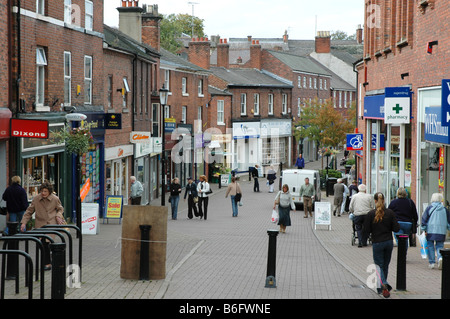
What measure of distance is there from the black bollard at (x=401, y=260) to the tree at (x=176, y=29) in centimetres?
6699

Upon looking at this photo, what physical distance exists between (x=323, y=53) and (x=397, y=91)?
68.7 metres

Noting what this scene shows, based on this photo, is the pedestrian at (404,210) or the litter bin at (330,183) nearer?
the pedestrian at (404,210)

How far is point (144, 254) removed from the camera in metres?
12.1

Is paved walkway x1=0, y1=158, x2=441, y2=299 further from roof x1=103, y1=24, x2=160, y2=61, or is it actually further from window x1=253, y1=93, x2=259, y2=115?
window x1=253, y1=93, x2=259, y2=115

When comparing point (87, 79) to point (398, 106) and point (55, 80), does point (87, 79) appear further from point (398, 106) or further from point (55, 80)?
point (398, 106)

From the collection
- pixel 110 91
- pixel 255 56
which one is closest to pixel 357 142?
pixel 110 91

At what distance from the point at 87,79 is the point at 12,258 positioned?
1528 centimetres

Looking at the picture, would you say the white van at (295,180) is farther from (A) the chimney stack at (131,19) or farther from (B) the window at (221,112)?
Result: (B) the window at (221,112)

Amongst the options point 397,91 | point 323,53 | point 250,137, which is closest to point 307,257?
point 397,91

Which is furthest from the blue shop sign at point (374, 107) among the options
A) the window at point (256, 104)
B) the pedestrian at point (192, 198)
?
the window at point (256, 104)

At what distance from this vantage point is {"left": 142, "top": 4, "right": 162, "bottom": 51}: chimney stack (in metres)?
41.3

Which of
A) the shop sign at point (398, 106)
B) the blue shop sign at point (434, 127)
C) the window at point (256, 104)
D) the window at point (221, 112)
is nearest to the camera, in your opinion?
the blue shop sign at point (434, 127)

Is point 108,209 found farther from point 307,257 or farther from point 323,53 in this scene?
point 323,53

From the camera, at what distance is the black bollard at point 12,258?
10820 mm
